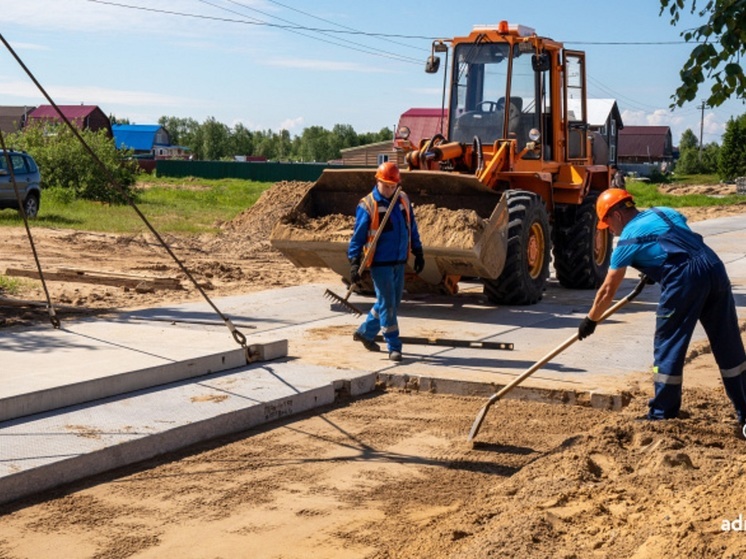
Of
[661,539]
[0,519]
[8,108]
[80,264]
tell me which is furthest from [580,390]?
[8,108]

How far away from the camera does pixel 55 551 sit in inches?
228

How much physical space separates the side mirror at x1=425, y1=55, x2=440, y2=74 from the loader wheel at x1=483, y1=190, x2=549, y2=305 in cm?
234

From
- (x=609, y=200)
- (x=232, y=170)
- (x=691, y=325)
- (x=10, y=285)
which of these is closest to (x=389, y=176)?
(x=609, y=200)

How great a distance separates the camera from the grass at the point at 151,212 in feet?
86.0

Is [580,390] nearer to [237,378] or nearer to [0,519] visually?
[237,378]

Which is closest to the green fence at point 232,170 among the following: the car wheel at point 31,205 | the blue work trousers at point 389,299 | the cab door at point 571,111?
the car wheel at point 31,205

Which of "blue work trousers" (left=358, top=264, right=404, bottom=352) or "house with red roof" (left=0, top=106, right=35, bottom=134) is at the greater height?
"house with red roof" (left=0, top=106, right=35, bottom=134)

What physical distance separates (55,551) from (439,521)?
81.6 inches

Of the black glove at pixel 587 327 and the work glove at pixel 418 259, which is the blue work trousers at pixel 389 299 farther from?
the black glove at pixel 587 327

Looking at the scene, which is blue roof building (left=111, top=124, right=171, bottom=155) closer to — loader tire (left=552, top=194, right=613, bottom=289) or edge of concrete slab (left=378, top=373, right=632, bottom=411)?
loader tire (left=552, top=194, right=613, bottom=289)

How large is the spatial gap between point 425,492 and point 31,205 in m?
20.5

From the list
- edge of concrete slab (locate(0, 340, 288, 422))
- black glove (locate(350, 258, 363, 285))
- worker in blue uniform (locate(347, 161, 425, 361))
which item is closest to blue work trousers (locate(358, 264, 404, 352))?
worker in blue uniform (locate(347, 161, 425, 361))

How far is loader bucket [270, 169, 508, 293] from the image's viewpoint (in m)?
13.3

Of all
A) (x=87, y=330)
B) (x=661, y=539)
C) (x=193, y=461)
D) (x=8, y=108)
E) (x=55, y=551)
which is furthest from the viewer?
(x=8, y=108)
